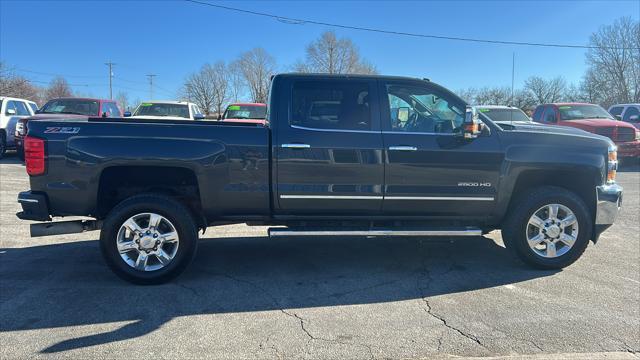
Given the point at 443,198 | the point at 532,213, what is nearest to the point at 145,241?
the point at 443,198

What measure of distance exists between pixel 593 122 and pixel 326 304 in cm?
1282

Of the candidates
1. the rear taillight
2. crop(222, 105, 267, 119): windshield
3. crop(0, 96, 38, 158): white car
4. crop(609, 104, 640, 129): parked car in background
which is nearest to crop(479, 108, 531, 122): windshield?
crop(609, 104, 640, 129): parked car in background

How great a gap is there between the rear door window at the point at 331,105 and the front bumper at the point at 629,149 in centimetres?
1314

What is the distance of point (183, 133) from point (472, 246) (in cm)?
380

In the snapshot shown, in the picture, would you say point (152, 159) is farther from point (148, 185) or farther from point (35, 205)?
point (35, 205)

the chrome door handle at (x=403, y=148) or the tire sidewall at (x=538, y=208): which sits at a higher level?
the chrome door handle at (x=403, y=148)

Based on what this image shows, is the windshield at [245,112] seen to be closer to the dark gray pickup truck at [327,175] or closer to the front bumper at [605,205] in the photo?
the dark gray pickup truck at [327,175]

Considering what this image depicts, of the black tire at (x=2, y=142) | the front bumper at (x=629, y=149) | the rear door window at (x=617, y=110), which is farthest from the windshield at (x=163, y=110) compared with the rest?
the rear door window at (x=617, y=110)

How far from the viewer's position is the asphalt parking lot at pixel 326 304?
3246 mm

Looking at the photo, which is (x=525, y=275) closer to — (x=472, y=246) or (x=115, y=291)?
(x=472, y=246)

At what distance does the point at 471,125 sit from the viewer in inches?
176

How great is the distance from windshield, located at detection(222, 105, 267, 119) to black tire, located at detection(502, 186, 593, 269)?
9.81 meters

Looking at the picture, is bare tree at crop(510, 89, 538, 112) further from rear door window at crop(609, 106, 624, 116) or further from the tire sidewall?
the tire sidewall

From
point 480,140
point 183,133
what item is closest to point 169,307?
point 183,133
